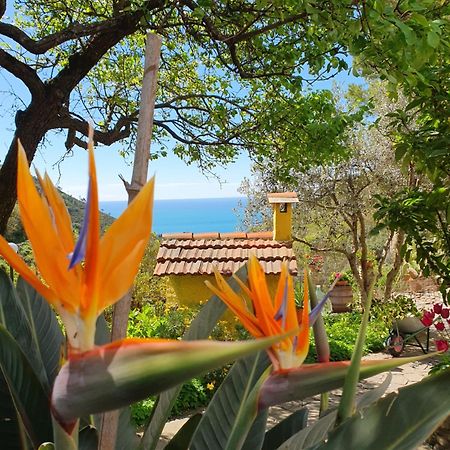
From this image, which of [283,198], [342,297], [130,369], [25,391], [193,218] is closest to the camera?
[130,369]

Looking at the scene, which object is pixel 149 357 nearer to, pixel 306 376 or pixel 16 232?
pixel 306 376

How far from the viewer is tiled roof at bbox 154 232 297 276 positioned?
5.96 m

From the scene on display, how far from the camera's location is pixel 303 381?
1.45 feet

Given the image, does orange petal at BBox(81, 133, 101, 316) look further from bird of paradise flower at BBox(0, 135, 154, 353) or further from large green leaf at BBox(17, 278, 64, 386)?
large green leaf at BBox(17, 278, 64, 386)

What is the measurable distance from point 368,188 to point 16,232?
9.16 m

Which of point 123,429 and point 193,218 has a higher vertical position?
point 193,218

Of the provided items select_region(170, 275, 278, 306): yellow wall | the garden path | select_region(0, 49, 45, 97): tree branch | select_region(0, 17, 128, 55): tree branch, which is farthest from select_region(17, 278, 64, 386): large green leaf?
select_region(170, 275, 278, 306): yellow wall

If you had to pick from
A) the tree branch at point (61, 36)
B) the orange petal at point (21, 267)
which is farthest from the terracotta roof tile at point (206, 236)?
the orange petal at point (21, 267)

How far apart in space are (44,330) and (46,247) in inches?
22.5

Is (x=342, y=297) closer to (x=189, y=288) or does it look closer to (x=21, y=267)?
(x=189, y=288)

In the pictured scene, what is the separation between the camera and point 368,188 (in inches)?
366

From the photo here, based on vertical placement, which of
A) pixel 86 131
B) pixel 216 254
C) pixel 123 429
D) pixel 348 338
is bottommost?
pixel 348 338

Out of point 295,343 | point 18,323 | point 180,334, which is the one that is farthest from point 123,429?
point 180,334

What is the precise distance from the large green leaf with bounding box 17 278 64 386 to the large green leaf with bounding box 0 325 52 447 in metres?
0.15
